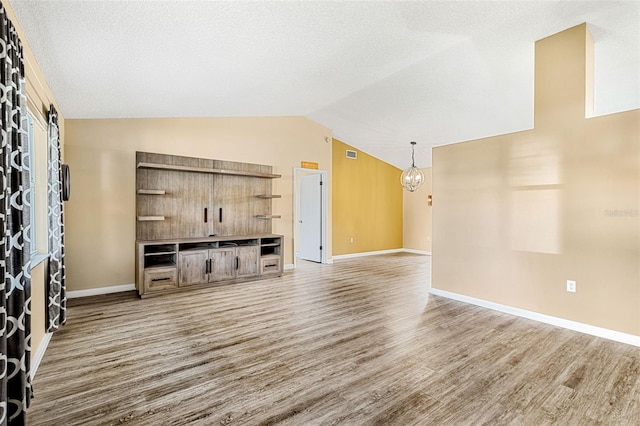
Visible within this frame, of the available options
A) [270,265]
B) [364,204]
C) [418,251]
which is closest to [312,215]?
[364,204]

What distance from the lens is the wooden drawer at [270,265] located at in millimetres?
5578

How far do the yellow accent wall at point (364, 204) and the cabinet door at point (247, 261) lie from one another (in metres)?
2.86

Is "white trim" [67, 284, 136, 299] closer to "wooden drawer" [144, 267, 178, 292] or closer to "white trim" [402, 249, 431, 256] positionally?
"wooden drawer" [144, 267, 178, 292]

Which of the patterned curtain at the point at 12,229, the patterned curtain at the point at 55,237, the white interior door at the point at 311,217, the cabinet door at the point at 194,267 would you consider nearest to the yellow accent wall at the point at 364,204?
the white interior door at the point at 311,217

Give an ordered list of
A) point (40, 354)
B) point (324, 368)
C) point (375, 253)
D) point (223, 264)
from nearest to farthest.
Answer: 1. point (324, 368)
2. point (40, 354)
3. point (223, 264)
4. point (375, 253)

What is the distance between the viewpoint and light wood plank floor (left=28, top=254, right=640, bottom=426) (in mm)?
1930

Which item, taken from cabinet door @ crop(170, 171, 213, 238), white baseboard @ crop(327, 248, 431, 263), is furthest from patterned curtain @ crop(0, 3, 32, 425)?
white baseboard @ crop(327, 248, 431, 263)

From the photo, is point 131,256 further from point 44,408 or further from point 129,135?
point 44,408

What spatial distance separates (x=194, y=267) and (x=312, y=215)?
3389 millimetres

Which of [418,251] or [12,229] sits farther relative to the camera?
[418,251]

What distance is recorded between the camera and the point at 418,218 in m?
9.28

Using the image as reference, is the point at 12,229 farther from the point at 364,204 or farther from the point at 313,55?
the point at 364,204

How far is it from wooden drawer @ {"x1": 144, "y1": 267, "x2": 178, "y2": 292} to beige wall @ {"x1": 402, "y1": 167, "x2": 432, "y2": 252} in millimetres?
6882

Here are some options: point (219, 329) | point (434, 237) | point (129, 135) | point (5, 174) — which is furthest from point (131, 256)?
point (434, 237)
